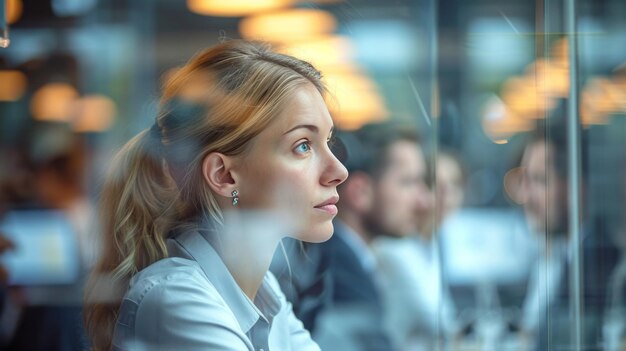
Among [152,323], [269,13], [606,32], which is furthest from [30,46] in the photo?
[606,32]

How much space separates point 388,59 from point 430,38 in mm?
118

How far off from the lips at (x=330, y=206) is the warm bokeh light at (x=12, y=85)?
86 cm

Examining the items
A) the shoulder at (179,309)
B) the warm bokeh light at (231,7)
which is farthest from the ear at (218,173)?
the warm bokeh light at (231,7)

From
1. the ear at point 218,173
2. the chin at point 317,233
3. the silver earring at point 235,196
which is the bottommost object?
the chin at point 317,233

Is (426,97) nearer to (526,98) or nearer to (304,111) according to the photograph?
(526,98)

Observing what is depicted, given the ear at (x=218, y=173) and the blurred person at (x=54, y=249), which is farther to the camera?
the blurred person at (x=54, y=249)

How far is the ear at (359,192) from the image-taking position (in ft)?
4.89

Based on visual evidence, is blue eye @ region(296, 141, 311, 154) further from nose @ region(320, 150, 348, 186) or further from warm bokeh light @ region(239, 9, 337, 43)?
warm bokeh light @ region(239, 9, 337, 43)

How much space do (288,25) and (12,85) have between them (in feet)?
2.25

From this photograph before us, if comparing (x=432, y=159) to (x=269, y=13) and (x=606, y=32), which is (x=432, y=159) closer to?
(x=606, y=32)

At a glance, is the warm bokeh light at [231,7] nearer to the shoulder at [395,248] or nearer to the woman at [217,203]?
the woman at [217,203]

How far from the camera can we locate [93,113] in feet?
6.03

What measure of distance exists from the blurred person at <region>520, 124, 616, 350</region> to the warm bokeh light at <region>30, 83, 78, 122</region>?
1.02m

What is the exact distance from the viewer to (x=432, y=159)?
2002 millimetres
